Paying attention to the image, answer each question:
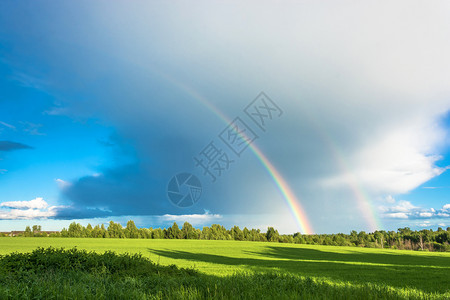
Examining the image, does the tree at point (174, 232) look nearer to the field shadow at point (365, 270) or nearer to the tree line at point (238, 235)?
the tree line at point (238, 235)

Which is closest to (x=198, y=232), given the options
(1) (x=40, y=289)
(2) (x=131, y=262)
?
(2) (x=131, y=262)

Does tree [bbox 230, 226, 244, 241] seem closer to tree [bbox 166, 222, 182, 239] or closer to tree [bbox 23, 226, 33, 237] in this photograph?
tree [bbox 166, 222, 182, 239]

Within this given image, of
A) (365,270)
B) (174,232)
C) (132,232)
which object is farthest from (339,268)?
(132,232)

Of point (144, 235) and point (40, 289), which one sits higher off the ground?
point (40, 289)

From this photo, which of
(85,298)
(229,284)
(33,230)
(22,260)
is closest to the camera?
(85,298)

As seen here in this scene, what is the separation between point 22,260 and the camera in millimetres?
14117

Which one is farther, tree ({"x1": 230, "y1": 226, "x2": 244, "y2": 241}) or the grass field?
tree ({"x1": 230, "y1": 226, "x2": 244, "y2": 241})

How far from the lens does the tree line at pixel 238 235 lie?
125069mm

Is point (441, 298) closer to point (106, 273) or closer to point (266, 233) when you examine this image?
point (106, 273)

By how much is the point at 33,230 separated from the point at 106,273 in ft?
443

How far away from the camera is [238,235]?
491ft

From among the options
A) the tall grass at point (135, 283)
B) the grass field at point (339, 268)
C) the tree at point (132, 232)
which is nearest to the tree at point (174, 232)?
the tree at point (132, 232)

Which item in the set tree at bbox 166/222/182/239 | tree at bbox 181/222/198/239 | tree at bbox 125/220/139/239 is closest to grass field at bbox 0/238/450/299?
tree at bbox 125/220/139/239

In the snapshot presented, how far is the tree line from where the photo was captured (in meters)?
125
